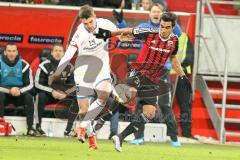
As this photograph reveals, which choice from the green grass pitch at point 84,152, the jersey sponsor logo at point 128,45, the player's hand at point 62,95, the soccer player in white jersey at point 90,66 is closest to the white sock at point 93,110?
the soccer player in white jersey at point 90,66

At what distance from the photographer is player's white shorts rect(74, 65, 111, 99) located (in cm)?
1298

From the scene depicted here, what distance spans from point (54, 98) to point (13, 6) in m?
2.35

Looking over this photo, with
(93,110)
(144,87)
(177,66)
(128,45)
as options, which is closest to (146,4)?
(128,45)

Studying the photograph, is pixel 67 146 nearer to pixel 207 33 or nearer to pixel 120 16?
pixel 120 16

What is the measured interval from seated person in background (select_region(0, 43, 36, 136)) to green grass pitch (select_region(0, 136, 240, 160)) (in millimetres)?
775

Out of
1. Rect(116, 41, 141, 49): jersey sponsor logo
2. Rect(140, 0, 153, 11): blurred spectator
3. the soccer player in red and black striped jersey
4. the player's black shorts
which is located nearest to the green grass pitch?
the soccer player in red and black striped jersey

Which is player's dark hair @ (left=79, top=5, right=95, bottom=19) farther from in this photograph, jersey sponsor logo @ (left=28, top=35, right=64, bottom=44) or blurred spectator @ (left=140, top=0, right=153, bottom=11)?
blurred spectator @ (left=140, top=0, right=153, bottom=11)

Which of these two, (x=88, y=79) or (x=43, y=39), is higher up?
(x=43, y=39)

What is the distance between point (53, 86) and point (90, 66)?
2.23m

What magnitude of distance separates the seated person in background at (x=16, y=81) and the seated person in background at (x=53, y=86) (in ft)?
0.67

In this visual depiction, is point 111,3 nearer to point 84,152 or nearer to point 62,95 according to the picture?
point 62,95

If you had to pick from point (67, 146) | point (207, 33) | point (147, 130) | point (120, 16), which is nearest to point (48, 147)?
point (67, 146)

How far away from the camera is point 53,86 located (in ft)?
50.2

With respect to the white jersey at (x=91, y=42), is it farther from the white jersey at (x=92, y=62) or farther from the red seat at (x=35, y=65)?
the red seat at (x=35, y=65)
